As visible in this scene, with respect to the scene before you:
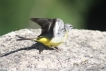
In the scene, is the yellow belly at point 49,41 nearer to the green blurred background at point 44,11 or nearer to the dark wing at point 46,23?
the dark wing at point 46,23

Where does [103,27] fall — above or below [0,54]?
below

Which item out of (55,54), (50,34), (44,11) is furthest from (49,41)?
(44,11)

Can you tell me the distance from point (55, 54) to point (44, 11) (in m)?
5.26

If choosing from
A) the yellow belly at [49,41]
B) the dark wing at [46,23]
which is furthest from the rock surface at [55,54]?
the dark wing at [46,23]

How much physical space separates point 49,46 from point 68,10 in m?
5.70

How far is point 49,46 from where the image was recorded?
21.9ft

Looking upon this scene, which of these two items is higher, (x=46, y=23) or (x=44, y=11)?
(x=46, y=23)

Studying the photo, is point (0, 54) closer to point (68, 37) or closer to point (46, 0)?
point (68, 37)

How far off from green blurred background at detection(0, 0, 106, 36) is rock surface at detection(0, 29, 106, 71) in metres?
4.19

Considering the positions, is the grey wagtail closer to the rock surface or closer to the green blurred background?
the rock surface

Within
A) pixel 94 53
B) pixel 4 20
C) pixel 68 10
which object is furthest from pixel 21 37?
pixel 68 10

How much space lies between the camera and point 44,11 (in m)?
11.6

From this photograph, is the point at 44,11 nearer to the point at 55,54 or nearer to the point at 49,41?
the point at 49,41

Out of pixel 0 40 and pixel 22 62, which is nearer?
pixel 22 62
